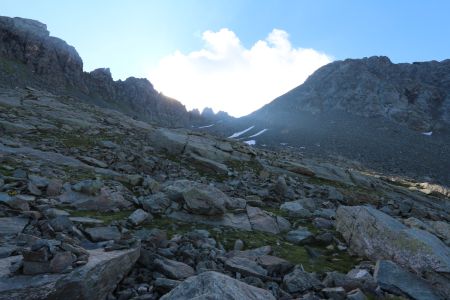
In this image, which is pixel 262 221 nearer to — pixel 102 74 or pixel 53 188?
pixel 53 188

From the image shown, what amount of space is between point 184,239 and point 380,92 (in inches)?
5872

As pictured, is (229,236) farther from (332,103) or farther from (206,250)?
(332,103)

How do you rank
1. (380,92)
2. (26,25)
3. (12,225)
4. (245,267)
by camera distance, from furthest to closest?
1. (380,92)
2. (26,25)
3. (12,225)
4. (245,267)

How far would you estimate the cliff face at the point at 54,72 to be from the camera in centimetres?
9300

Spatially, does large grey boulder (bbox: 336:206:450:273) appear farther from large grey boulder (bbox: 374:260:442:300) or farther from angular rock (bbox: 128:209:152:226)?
angular rock (bbox: 128:209:152:226)

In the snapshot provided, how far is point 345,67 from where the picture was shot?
15762 centimetres

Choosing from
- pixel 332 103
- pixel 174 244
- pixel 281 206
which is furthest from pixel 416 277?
pixel 332 103

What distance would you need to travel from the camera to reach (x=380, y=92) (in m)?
143

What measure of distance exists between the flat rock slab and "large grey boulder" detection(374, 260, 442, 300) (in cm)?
525

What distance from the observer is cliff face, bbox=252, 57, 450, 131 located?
13512 cm

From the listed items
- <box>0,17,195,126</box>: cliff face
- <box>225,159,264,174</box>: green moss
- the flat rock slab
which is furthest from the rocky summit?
<box>0,17,195,126</box>: cliff face

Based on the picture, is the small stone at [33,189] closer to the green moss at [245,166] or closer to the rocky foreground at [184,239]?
the rocky foreground at [184,239]

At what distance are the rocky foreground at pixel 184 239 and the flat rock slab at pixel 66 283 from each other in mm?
14

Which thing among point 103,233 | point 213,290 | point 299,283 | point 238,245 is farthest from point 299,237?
point 213,290
